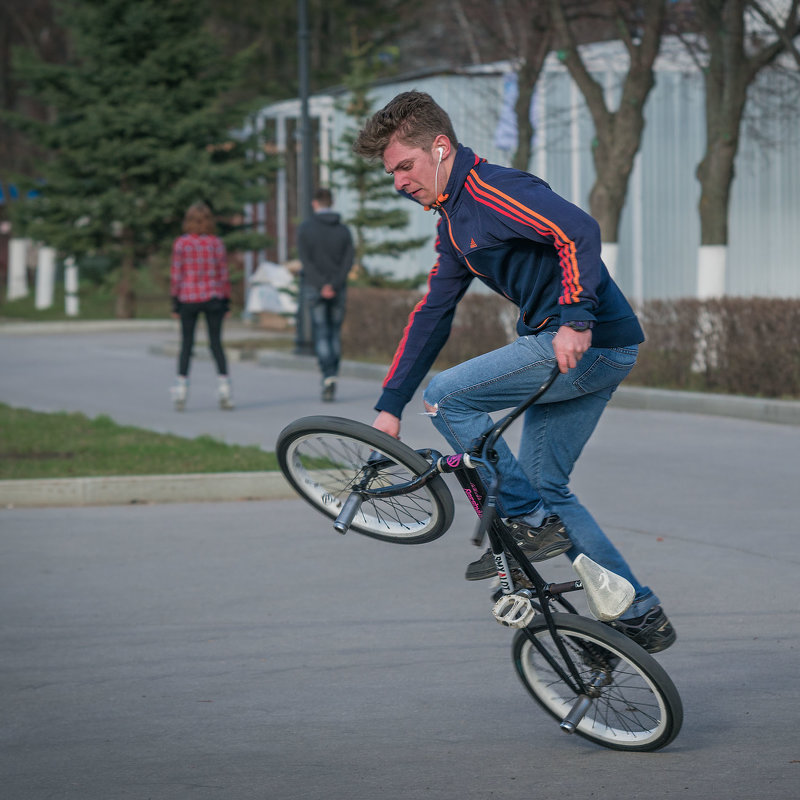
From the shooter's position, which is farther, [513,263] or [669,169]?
[669,169]

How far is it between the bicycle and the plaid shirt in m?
9.11

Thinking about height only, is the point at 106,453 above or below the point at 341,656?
above

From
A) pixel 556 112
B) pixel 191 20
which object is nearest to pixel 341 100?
pixel 556 112

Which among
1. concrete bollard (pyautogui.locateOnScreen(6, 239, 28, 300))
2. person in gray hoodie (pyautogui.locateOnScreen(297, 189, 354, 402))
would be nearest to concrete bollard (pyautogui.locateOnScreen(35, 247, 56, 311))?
concrete bollard (pyautogui.locateOnScreen(6, 239, 28, 300))

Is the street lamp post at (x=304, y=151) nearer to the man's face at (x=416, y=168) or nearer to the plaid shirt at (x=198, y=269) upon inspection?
the plaid shirt at (x=198, y=269)

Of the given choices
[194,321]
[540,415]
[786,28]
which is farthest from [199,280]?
[540,415]

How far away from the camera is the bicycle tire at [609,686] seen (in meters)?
4.17

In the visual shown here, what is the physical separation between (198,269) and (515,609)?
379 inches

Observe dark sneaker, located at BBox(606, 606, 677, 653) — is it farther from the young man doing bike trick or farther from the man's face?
the man's face

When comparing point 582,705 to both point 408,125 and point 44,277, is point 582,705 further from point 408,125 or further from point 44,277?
point 44,277

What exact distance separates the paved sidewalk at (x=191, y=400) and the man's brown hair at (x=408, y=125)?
16.8ft

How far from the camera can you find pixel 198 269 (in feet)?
44.2

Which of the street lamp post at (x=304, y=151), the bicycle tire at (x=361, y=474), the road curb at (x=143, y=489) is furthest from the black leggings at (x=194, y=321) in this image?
the bicycle tire at (x=361, y=474)

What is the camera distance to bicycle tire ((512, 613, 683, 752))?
417cm
